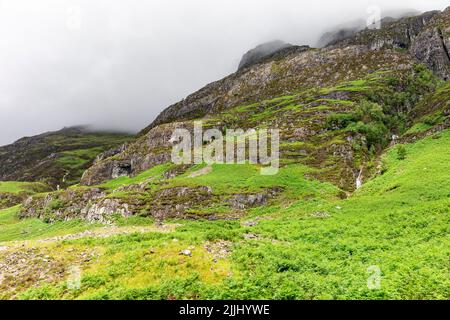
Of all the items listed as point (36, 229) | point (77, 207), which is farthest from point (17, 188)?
point (36, 229)

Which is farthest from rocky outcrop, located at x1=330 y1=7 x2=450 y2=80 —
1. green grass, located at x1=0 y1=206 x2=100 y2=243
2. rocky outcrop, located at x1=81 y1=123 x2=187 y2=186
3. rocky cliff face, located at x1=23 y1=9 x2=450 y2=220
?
green grass, located at x1=0 y1=206 x2=100 y2=243

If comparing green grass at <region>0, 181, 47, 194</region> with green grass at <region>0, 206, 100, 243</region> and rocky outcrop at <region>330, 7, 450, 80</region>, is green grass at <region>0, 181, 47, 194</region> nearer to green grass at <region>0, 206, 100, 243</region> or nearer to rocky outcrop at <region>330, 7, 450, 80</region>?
green grass at <region>0, 206, 100, 243</region>

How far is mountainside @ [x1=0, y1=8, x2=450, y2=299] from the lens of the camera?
67.2 ft

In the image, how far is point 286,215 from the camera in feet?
155

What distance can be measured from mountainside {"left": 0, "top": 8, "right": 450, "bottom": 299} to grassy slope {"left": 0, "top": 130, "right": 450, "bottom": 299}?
3.9 inches

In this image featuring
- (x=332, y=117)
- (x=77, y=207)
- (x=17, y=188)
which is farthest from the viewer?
(x=17, y=188)

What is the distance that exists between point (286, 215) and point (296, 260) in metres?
24.1

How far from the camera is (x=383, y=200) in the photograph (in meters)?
41.7

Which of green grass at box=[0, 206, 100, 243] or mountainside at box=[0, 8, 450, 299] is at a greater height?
mountainside at box=[0, 8, 450, 299]

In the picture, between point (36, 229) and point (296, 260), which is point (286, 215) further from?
point (36, 229)

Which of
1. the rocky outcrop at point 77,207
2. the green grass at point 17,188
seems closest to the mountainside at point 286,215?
the rocky outcrop at point 77,207

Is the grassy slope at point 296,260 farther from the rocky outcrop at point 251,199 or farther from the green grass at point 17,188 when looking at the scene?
the green grass at point 17,188
